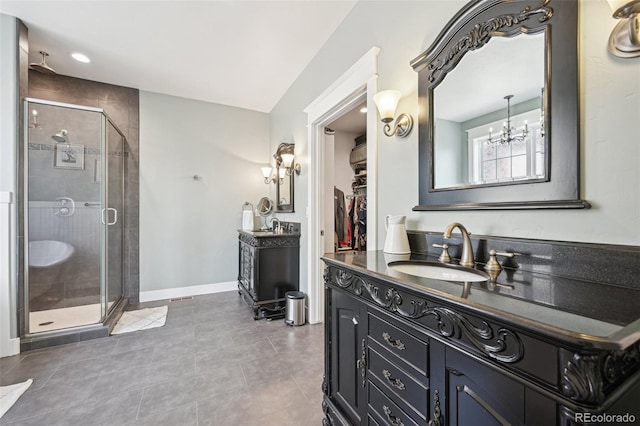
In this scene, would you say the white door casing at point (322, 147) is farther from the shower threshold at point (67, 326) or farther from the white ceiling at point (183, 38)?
the shower threshold at point (67, 326)

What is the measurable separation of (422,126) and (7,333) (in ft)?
12.0

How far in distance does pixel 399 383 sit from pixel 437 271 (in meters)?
0.49

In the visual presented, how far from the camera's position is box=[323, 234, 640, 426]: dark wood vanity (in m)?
0.49

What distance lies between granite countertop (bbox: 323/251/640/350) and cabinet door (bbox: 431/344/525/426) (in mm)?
165

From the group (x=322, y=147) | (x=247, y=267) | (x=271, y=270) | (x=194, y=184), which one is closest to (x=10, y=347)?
(x=247, y=267)

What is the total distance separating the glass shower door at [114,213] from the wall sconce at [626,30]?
159 inches

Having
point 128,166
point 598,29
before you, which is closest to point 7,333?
point 128,166

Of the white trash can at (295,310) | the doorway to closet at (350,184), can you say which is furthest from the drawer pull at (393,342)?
the doorway to closet at (350,184)

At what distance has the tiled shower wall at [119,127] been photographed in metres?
3.18

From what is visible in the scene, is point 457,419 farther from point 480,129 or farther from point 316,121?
point 316,121

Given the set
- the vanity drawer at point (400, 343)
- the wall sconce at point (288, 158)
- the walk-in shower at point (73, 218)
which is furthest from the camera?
the wall sconce at point (288, 158)

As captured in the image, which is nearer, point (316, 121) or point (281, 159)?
point (316, 121)

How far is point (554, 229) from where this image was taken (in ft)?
3.05

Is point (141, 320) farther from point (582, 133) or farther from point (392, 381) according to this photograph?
point (582, 133)
